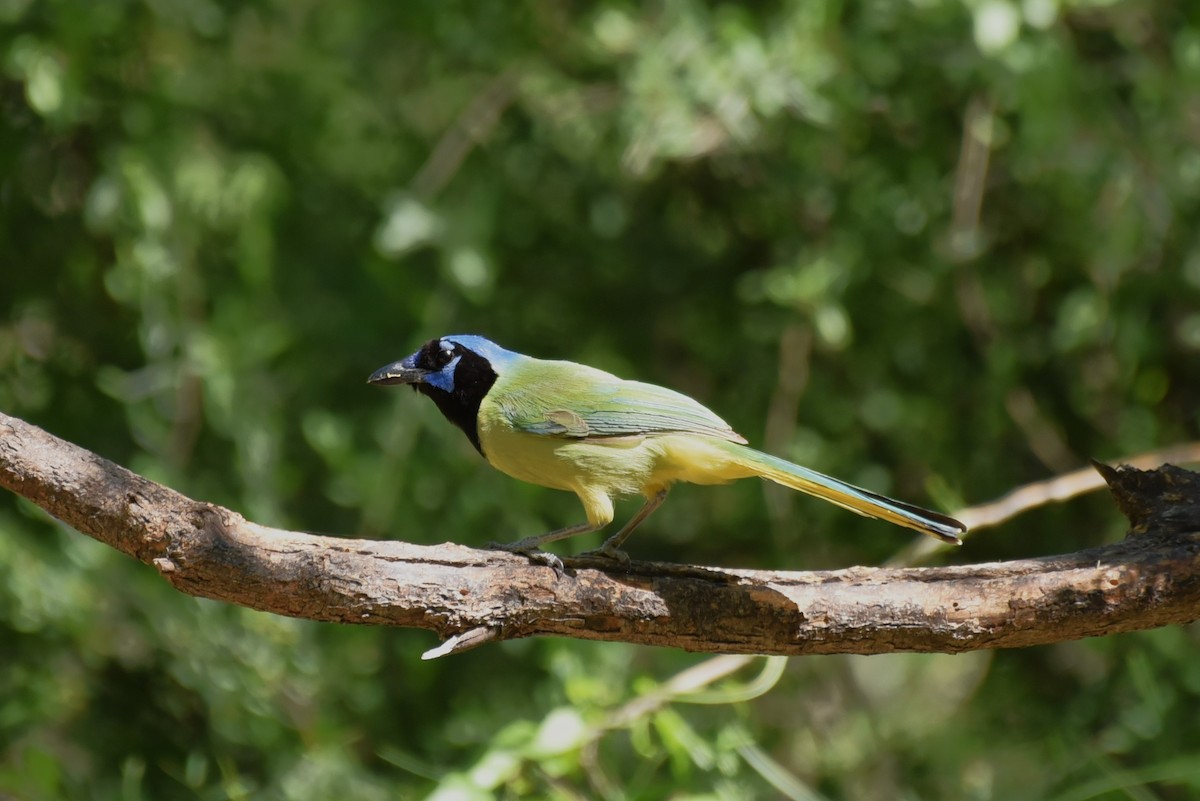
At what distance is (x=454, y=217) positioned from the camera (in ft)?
17.7

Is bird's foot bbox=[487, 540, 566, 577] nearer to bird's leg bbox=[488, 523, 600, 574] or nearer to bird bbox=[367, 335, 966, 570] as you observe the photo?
bird's leg bbox=[488, 523, 600, 574]

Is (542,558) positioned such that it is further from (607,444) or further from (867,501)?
(867,501)

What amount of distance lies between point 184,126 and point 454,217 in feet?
3.93

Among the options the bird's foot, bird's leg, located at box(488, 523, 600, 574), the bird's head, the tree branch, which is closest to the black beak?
the bird's head

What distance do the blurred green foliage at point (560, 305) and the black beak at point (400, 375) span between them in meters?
1.00

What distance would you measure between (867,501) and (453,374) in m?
1.50

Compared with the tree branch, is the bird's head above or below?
above

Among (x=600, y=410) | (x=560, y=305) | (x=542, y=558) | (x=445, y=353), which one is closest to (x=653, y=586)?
(x=542, y=558)

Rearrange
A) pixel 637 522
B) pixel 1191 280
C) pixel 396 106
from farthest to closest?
pixel 396 106 → pixel 1191 280 → pixel 637 522

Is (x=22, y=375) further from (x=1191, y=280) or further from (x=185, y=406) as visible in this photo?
(x=1191, y=280)

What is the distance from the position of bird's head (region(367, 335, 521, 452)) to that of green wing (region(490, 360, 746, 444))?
0.52ft

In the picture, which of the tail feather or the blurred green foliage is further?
the blurred green foliage

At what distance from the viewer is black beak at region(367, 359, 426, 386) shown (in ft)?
14.2

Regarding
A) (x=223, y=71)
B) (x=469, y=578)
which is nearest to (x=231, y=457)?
(x=223, y=71)
